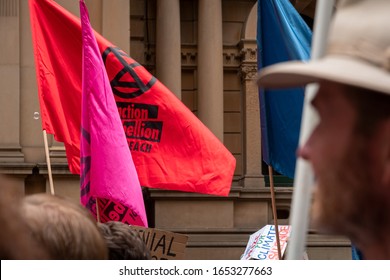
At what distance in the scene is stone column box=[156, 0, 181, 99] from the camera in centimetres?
1934

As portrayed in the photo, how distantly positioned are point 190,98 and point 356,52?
18899mm

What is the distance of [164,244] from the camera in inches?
328

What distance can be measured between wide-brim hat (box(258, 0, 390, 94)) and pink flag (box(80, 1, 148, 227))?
20.3ft

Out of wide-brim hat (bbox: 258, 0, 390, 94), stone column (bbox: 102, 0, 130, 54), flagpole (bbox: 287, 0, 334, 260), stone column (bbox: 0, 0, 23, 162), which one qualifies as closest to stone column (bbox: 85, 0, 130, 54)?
stone column (bbox: 102, 0, 130, 54)

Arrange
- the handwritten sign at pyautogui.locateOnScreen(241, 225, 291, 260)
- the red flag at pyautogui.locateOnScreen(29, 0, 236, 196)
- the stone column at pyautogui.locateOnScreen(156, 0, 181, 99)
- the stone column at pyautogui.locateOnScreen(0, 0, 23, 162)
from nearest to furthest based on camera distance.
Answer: the red flag at pyautogui.locateOnScreen(29, 0, 236, 196) < the handwritten sign at pyautogui.locateOnScreen(241, 225, 291, 260) < the stone column at pyautogui.locateOnScreen(0, 0, 23, 162) < the stone column at pyautogui.locateOnScreen(156, 0, 181, 99)

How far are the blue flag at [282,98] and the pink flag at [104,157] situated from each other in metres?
1.18

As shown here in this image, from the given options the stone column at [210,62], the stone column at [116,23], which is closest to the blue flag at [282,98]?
the stone column at [116,23]

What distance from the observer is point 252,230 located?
60.9 feet

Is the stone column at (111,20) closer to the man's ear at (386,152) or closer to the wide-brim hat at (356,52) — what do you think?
the wide-brim hat at (356,52)

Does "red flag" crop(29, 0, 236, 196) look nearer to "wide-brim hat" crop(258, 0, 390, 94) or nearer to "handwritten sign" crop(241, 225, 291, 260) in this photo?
"handwritten sign" crop(241, 225, 291, 260)

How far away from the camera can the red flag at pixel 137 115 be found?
905 centimetres

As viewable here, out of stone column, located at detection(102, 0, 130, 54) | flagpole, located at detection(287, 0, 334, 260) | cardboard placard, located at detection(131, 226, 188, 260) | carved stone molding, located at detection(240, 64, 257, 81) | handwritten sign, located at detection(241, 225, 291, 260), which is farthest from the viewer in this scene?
carved stone molding, located at detection(240, 64, 257, 81)
